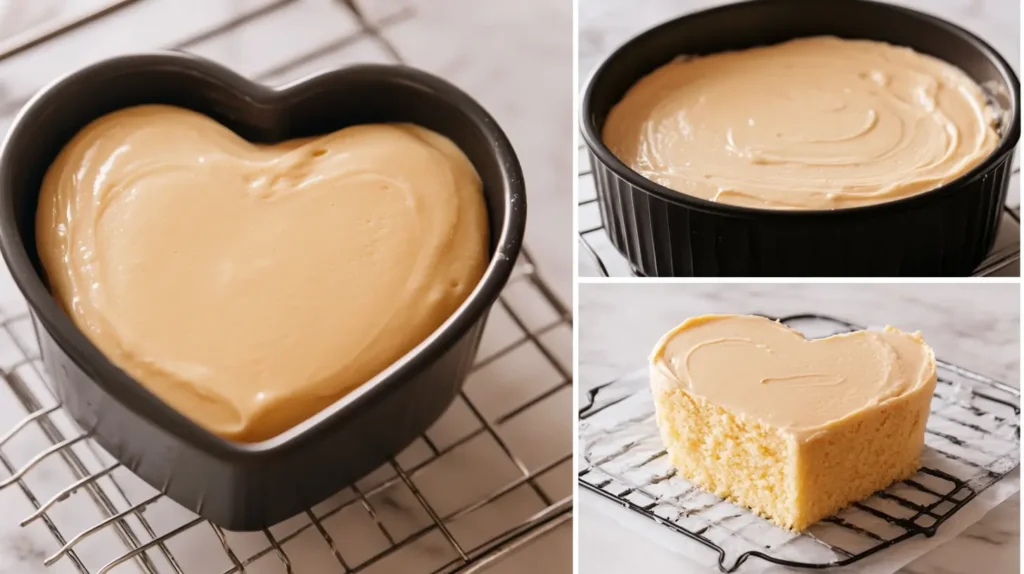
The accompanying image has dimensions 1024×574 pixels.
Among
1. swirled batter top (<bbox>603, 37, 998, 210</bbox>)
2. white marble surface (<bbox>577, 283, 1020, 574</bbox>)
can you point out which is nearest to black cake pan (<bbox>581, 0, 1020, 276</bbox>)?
swirled batter top (<bbox>603, 37, 998, 210</bbox>)

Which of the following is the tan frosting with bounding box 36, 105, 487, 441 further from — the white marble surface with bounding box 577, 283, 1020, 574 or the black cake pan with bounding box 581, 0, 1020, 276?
the white marble surface with bounding box 577, 283, 1020, 574

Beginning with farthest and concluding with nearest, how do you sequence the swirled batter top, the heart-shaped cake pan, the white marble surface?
the white marble surface < the swirled batter top < the heart-shaped cake pan

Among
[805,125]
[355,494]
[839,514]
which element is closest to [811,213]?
[805,125]

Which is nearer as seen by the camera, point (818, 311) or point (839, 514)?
point (839, 514)

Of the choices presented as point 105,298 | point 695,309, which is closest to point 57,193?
point 105,298

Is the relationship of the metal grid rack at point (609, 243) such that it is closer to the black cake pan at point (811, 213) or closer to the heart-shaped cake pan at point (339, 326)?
the black cake pan at point (811, 213)

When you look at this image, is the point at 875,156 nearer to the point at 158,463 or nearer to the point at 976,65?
the point at 976,65

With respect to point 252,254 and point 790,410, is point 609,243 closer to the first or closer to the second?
point 790,410

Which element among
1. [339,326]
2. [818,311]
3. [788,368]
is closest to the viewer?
[339,326]
